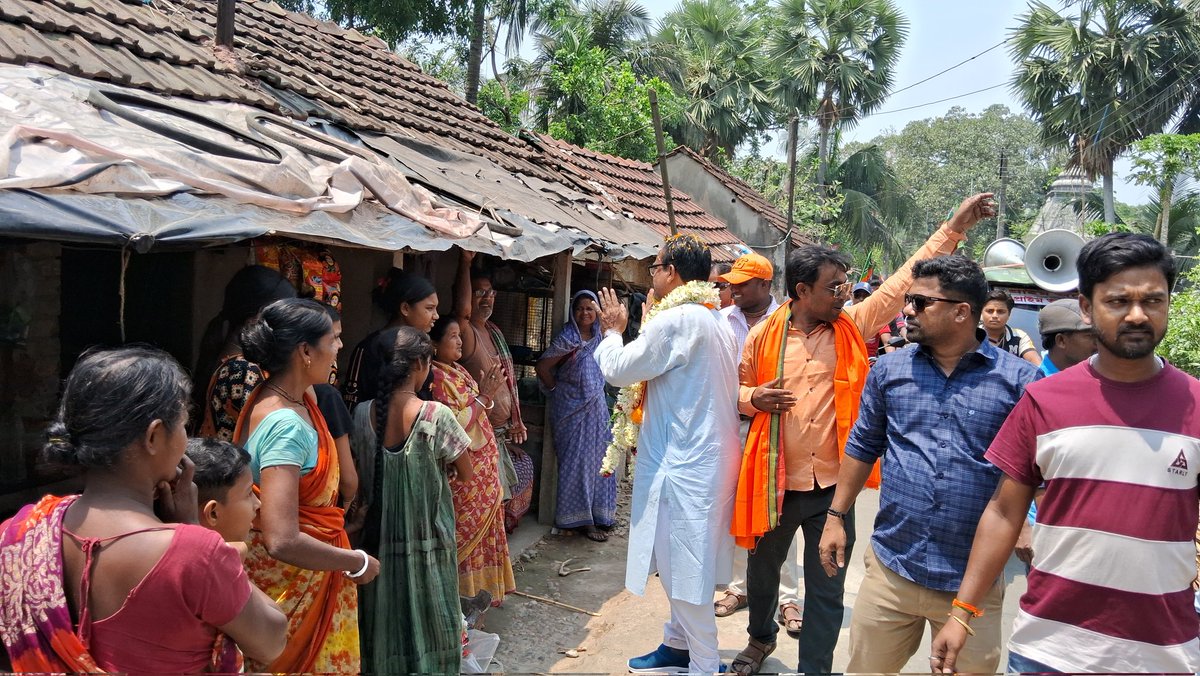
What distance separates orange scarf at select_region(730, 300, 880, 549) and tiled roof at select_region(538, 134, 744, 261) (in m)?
4.98

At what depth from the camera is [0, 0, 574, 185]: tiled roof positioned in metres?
4.17

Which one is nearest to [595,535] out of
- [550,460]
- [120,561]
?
[550,460]

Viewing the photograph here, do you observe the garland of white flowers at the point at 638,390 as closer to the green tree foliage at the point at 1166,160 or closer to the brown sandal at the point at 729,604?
the brown sandal at the point at 729,604

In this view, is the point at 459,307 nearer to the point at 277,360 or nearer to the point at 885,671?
the point at 277,360

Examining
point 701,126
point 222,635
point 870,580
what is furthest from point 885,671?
point 701,126

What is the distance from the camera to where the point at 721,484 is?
3.81 m

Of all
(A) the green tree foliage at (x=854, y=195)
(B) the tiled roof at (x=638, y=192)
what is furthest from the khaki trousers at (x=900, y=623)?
(A) the green tree foliage at (x=854, y=195)

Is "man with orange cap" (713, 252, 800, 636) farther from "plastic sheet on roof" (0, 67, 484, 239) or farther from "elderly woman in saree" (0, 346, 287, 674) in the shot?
"elderly woman in saree" (0, 346, 287, 674)

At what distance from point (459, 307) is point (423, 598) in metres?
1.99

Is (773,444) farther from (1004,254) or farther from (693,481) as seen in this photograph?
(1004,254)

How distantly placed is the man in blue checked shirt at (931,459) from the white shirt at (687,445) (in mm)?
845

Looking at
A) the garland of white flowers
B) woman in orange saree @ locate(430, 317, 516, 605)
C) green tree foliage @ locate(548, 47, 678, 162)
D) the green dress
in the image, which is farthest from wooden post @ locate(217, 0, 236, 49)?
green tree foliage @ locate(548, 47, 678, 162)

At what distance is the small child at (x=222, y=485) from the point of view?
7.31 ft

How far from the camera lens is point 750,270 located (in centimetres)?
456
